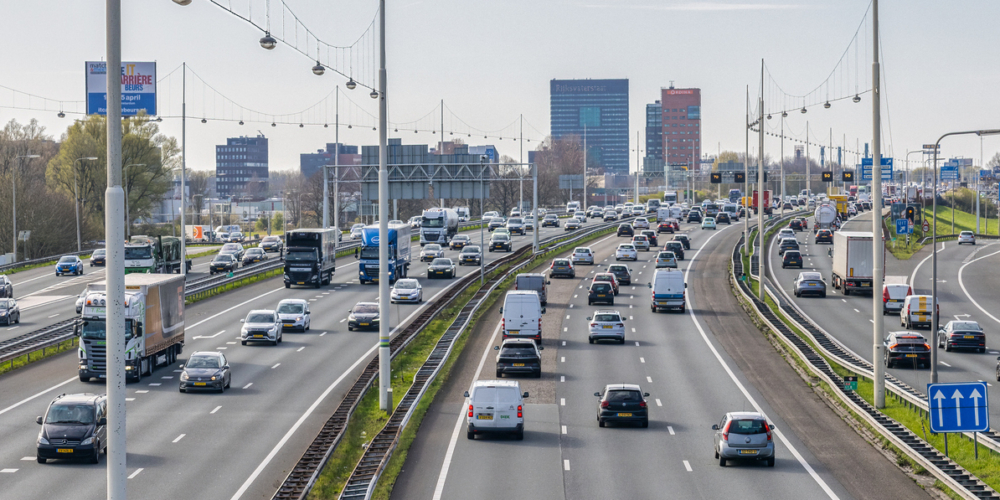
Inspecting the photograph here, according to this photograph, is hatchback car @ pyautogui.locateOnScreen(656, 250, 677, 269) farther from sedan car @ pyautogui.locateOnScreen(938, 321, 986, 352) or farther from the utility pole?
the utility pole

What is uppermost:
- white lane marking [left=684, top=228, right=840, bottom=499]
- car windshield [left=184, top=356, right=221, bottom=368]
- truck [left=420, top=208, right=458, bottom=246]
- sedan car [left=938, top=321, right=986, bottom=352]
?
truck [left=420, top=208, right=458, bottom=246]

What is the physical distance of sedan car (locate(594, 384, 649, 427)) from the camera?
3334 cm

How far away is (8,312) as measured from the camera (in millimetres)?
56062

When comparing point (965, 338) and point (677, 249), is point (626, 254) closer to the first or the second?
point (677, 249)

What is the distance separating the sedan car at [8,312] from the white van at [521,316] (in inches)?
1007

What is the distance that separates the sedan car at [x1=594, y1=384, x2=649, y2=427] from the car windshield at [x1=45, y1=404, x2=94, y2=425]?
1422 cm

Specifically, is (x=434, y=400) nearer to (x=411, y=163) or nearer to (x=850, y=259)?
(x=850, y=259)

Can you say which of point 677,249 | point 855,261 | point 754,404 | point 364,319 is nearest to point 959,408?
point 754,404

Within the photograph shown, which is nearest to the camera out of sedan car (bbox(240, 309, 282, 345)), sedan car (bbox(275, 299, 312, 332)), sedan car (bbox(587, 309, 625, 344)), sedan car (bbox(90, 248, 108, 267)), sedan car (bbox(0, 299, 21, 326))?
sedan car (bbox(240, 309, 282, 345))

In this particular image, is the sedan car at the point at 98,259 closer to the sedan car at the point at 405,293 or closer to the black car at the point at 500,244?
the black car at the point at 500,244

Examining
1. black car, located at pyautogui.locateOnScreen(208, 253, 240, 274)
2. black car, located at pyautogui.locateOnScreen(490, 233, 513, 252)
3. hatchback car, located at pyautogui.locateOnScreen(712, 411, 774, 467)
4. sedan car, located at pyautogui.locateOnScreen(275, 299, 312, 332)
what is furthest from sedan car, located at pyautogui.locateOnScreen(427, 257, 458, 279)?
hatchback car, located at pyautogui.locateOnScreen(712, 411, 774, 467)

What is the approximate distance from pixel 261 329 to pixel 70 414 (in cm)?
2120

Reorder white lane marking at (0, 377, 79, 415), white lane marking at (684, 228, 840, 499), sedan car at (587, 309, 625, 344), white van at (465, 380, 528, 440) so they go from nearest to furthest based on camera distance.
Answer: white lane marking at (684, 228, 840, 499) → white van at (465, 380, 528, 440) → white lane marking at (0, 377, 79, 415) → sedan car at (587, 309, 625, 344)

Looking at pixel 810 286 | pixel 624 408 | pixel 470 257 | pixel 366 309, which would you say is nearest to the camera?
pixel 624 408
